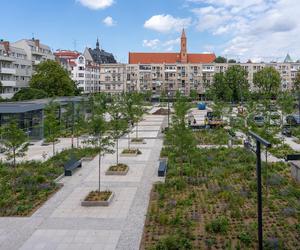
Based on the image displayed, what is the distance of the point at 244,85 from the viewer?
8681 cm

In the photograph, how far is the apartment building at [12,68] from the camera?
227 feet

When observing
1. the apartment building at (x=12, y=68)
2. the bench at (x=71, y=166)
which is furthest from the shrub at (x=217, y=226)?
the apartment building at (x=12, y=68)

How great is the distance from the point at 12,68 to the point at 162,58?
70162mm

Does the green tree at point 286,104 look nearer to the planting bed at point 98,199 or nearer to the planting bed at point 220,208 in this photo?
the planting bed at point 220,208

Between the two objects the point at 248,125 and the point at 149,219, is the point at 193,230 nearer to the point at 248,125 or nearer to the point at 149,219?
the point at 149,219

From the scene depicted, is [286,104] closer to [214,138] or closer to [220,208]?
[214,138]

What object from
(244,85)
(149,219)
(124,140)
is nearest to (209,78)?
(244,85)

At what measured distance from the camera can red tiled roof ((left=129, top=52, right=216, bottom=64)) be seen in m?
134

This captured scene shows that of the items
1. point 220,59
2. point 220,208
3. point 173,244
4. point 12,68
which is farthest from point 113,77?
point 173,244

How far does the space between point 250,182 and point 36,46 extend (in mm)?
79854

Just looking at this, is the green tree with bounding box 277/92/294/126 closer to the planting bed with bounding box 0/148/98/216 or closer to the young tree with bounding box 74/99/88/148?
the young tree with bounding box 74/99/88/148

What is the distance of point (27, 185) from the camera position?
18.7 metres

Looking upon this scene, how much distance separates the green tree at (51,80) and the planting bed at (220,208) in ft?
166

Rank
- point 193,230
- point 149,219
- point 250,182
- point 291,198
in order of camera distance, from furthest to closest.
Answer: point 250,182, point 291,198, point 149,219, point 193,230
